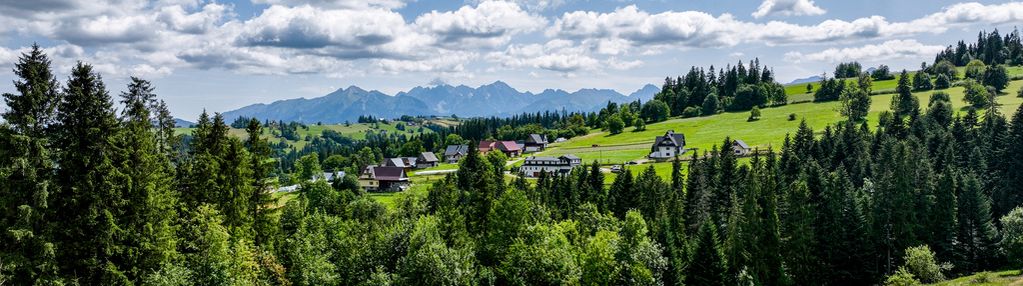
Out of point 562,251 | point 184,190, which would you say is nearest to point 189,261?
point 184,190

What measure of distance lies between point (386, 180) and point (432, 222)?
357 feet

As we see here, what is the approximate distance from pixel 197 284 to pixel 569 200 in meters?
60.5

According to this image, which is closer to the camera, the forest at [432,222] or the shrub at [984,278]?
the forest at [432,222]

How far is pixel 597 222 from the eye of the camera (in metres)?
72.9

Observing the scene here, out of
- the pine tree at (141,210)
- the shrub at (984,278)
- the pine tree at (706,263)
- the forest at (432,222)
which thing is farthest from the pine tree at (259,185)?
the shrub at (984,278)

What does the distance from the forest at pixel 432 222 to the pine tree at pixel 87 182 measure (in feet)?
0.23

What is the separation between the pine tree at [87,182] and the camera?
34.0m

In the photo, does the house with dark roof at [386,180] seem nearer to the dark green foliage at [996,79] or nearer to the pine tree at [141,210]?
the pine tree at [141,210]

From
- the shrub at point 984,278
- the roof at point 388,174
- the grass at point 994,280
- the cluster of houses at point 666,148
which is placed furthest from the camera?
the cluster of houses at point 666,148

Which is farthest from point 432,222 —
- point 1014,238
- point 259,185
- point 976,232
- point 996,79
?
point 996,79

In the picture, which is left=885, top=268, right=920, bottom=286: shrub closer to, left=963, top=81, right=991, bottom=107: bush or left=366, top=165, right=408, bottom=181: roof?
left=366, top=165, right=408, bottom=181: roof

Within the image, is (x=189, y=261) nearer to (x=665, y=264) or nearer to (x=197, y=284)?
(x=197, y=284)

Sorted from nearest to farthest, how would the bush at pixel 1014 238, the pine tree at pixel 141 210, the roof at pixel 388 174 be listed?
the pine tree at pixel 141 210 → the bush at pixel 1014 238 → the roof at pixel 388 174

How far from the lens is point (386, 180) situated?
15375 centimetres
